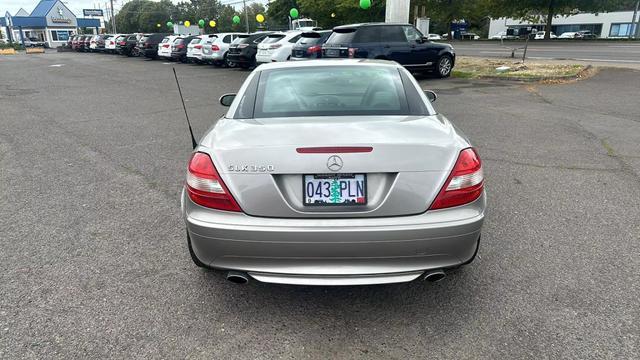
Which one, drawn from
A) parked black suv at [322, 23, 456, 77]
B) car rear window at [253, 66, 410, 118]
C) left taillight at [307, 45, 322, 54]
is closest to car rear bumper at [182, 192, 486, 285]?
car rear window at [253, 66, 410, 118]

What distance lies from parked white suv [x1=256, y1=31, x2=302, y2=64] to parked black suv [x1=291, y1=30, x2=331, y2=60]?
101 cm

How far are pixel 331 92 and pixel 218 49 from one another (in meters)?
20.6

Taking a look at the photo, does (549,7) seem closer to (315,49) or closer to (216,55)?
(216,55)

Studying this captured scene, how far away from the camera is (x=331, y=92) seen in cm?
344

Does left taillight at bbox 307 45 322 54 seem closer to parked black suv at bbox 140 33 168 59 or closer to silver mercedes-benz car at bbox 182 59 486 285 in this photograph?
silver mercedes-benz car at bbox 182 59 486 285

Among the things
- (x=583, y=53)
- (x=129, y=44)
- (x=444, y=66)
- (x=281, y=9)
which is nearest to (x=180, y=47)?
(x=129, y=44)

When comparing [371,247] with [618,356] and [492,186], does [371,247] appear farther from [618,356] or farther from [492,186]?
[492,186]

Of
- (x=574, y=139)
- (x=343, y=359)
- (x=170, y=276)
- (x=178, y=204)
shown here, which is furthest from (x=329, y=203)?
(x=574, y=139)

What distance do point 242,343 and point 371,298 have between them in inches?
35.7

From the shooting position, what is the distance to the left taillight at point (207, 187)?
255 centimetres

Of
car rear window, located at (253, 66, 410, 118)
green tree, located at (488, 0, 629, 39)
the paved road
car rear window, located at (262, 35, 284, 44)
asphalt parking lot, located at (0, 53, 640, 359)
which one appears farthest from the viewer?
green tree, located at (488, 0, 629, 39)

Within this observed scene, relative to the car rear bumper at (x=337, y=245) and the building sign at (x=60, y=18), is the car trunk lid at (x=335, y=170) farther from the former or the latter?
the building sign at (x=60, y=18)

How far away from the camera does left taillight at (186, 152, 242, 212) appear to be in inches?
101

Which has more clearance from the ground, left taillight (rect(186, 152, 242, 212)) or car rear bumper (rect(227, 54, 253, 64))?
left taillight (rect(186, 152, 242, 212))
